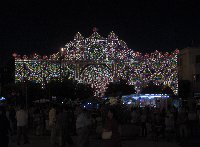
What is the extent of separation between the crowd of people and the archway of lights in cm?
4066

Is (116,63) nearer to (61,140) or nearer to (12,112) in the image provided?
(12,112)

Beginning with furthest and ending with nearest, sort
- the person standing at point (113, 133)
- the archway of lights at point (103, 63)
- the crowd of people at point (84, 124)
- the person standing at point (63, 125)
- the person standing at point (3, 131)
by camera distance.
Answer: the archway of lights at point (103, 63) < the person standing at point (63, 125) < the crowd of people at point (84, 124) < the person standing at point (3, 131) < the person standing at point (113, 133)

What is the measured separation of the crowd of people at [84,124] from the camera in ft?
49.4

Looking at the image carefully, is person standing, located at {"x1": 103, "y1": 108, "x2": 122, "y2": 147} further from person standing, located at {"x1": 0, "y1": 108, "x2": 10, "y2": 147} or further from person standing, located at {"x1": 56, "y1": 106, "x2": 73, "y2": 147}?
person standing, located at {"x1": 56, "y1": 106, "x2": 73, "y2": 147}

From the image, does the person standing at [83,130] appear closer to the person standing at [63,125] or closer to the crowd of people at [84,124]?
the crowd of people at [84,124]

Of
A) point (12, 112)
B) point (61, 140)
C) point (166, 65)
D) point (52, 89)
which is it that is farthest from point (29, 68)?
point (61, 140)

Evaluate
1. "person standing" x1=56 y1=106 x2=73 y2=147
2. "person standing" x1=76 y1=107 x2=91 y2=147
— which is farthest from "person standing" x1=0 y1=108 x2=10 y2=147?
"person standing" x1=56 y1=106 x2=73 y2=147

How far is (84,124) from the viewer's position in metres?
16.0

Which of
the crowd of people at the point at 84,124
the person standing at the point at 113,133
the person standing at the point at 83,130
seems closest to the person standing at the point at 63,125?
the crowd of people at the point at 84,124

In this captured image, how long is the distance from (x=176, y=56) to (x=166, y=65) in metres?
2.36

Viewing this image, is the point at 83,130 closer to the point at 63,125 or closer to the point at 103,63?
the point at 63,125

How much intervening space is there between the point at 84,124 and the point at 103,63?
56.5 m

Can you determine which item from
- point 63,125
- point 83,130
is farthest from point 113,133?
point 63,125

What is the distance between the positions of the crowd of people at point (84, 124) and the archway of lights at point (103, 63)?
40662 millimetres
